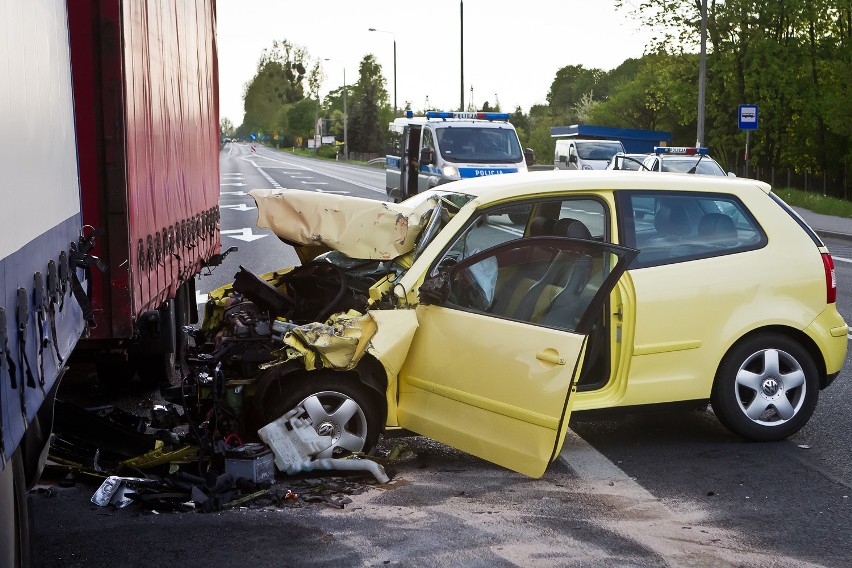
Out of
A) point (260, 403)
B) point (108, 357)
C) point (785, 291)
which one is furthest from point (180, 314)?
point (785, 291)

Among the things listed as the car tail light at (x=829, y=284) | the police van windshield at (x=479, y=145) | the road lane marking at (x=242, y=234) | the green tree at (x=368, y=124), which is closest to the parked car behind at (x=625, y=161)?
the police van windshield at (x=479, y=145)

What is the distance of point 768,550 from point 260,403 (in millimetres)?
2625

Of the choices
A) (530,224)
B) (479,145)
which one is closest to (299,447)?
(530,224)

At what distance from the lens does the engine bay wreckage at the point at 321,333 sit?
6.19 metres

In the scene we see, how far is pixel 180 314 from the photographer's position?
29.3 feet

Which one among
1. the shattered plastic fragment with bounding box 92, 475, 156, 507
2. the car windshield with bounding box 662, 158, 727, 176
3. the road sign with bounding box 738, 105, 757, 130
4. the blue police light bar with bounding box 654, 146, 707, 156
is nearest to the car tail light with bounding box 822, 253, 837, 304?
the shattered plastic fragment with bounding box 92, 475, 156, 507

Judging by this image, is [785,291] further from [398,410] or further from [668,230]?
[398,410]

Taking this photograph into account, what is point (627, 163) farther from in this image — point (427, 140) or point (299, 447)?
point (299, 447)

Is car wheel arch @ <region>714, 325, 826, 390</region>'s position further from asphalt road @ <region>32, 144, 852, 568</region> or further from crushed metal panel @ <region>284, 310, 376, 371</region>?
crushed metal panel @ <region>284, 310, 376, 371</region>

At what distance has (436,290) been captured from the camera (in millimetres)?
6148

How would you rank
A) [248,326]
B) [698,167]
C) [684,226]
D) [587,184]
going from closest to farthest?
1. [248,326]
2. [587,184]
3. [684,226]
4. [698,167]

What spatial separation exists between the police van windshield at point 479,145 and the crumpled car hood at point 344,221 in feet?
60.1

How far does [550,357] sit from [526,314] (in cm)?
45

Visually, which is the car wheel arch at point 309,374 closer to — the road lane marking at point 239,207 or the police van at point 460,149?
the police van at point 460,149
